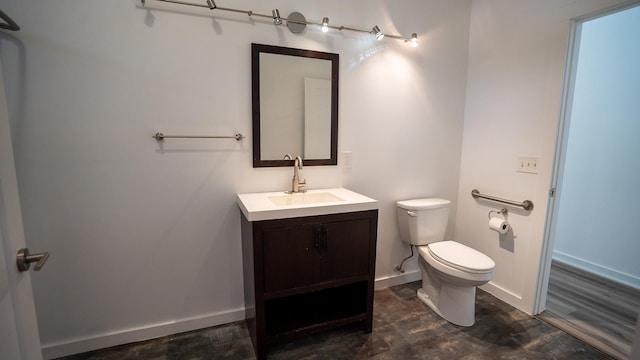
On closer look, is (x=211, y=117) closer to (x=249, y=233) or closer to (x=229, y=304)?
(x=249, y=233)

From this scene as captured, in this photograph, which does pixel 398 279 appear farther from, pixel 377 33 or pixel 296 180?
pixel 377 33

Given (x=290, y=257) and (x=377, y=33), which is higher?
(x=377, y=33)

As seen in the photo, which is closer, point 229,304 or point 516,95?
point 229,304

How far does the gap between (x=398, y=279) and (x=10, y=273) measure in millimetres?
2429

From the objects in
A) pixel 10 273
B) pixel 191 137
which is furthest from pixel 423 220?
pixel 10 273

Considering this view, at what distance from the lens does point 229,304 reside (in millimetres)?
2041

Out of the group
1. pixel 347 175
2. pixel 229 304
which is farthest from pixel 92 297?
pixel 347 175

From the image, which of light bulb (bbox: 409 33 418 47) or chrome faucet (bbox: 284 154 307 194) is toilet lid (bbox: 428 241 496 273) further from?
light bulb (bbox: 409 33 418 47)

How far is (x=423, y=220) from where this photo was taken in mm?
2303

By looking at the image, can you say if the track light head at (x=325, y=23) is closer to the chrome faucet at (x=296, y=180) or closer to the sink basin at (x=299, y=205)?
the chrome faucet at (x=296, y=180)

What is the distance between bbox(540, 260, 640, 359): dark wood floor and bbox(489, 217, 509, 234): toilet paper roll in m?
0.65

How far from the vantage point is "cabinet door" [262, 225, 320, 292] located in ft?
5.32

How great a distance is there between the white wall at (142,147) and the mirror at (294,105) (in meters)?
0.07

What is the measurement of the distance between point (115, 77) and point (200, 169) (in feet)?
2.21
